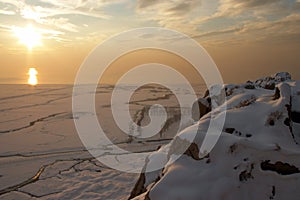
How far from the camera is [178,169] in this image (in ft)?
16.1

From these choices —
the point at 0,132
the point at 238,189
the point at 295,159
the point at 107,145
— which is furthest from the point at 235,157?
the point at 0,132

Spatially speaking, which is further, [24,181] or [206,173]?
[24,181]

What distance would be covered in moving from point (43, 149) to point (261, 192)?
53.7 feet

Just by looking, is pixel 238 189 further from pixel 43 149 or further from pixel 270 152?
pixel 43 149

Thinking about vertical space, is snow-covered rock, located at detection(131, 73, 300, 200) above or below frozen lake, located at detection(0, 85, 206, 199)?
above

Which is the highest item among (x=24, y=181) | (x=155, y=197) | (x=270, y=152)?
(x=270, y=152)

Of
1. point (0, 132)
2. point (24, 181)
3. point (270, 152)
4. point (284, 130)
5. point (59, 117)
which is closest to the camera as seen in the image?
point (270, 152)

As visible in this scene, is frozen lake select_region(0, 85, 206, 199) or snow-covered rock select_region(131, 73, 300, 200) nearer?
snow-covered rock select_region(131, 73, 300, 200)

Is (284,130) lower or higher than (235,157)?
higher

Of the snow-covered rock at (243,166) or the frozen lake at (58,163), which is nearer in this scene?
the snow-covered rock at (243,166)

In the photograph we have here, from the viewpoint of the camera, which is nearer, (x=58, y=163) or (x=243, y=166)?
(x=243, y=166)

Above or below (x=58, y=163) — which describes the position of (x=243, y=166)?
above

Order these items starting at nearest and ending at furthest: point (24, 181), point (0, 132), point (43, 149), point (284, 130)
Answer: point (284, 130) < point (24, 181) < point (43, 149) < point (0, 132)

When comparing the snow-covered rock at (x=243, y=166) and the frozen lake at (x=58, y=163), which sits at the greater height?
the snow-covered rock at (x=243, y=166)
